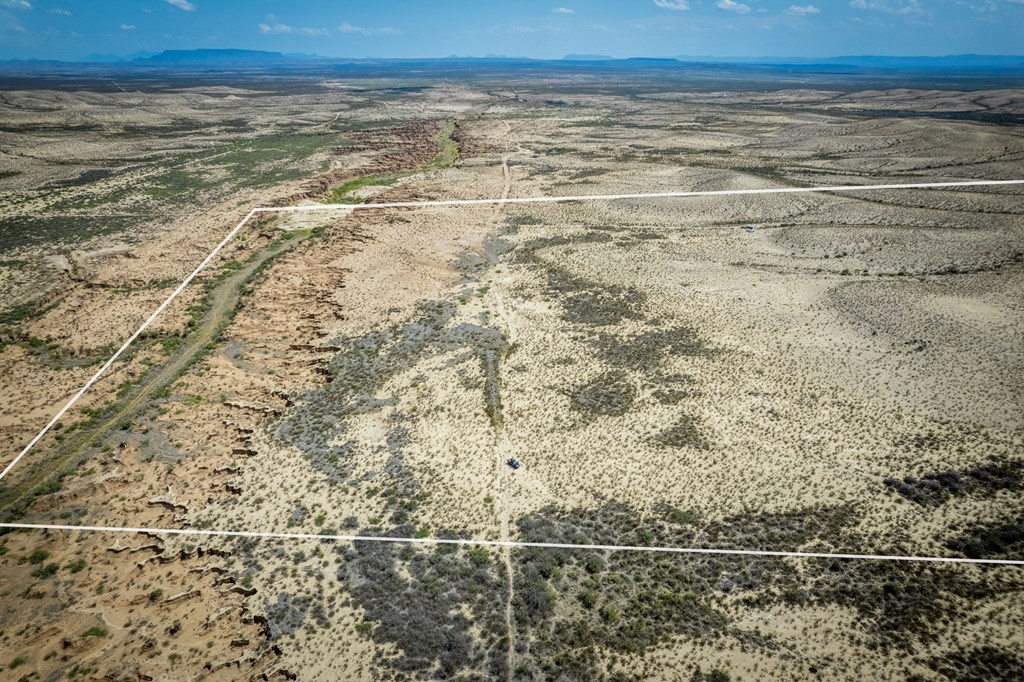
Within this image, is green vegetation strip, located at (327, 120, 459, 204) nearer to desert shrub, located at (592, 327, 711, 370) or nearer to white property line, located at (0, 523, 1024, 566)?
desert shrub, located at (592, 327, 711, 370)

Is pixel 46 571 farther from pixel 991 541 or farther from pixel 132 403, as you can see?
pixel 991 541

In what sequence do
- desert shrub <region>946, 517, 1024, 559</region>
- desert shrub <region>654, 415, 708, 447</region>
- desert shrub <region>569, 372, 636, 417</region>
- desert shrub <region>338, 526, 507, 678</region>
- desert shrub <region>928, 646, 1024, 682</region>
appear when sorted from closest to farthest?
1. desert shrub <region>928, 646, 1024, 682</region>
2. desert shrub <region>338, 526, 507, 678</region>
3. desert shrub <region>946, 517, 1024, 559</region>
4. desert shrub <region>654, 415, 708, 447</region>
5. desert shrub <region>569, 372, 636, 417</region>

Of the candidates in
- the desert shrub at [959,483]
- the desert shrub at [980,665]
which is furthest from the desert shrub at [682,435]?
the desert shrub at [980,665]

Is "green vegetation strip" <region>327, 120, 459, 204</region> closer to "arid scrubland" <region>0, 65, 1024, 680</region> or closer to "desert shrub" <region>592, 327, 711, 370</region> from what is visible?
"arid scrubland" <region>0, 65, 1024, 680</region>

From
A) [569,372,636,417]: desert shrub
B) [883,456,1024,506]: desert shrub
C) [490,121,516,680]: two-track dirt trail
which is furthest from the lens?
[569,372,636,417]: desert shrub

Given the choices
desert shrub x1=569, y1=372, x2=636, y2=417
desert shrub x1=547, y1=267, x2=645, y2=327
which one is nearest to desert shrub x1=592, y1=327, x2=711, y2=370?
desert shrub x1=569, y1=372, x2=636, y2=417

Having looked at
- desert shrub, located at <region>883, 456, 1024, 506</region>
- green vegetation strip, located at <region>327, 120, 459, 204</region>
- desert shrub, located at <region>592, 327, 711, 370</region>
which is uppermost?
green vegetation strip, located at <region>327, 120, 459, 204</region>

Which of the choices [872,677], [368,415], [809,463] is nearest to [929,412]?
[809,463]

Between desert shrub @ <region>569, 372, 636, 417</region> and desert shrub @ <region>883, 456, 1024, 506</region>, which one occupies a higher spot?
desert shrub @ <region>569, 372, 636, 417</region>

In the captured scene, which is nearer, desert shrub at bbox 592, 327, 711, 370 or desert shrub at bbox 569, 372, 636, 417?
desert shrub at bbox 569, 372, 636, 417
